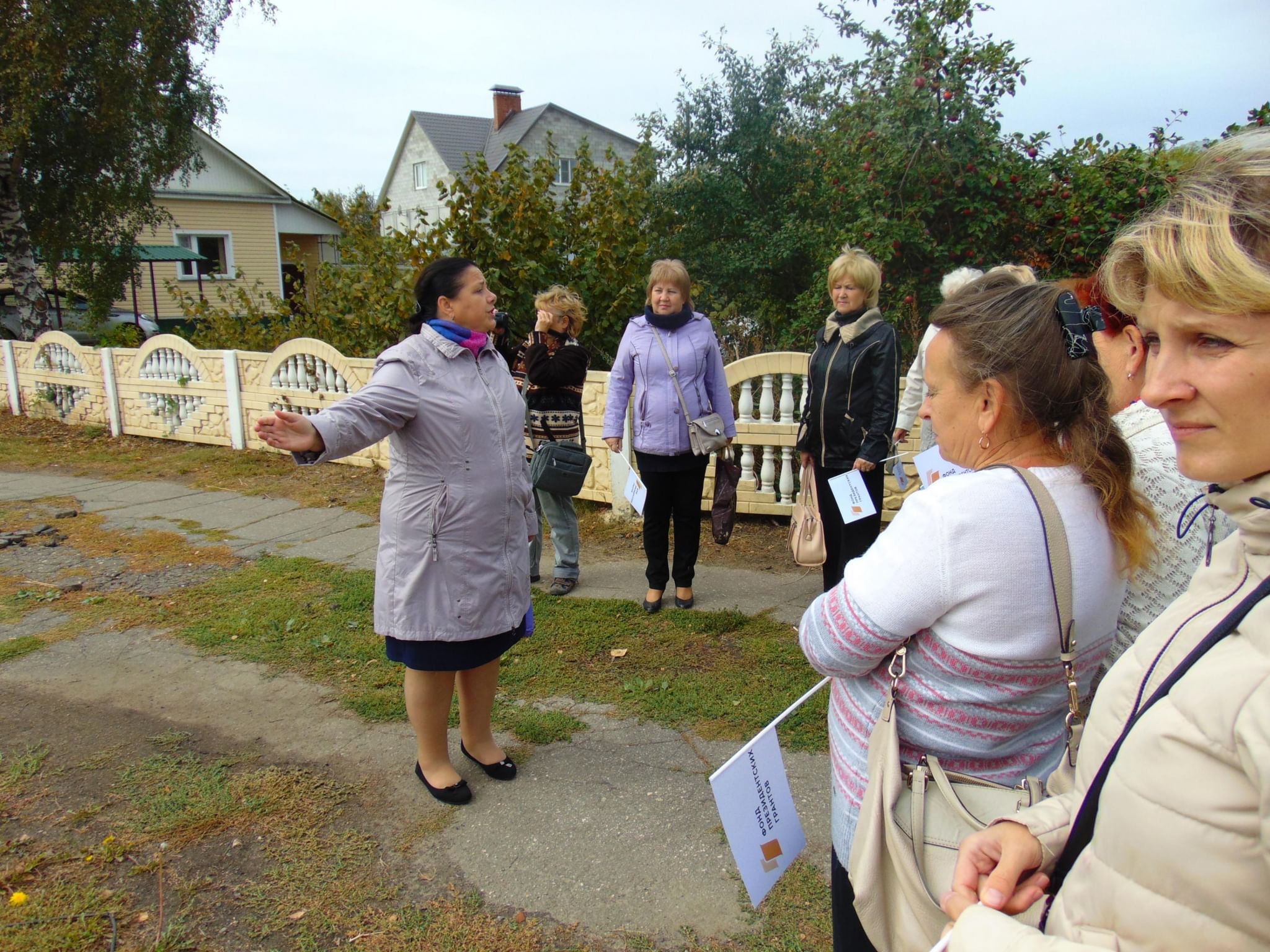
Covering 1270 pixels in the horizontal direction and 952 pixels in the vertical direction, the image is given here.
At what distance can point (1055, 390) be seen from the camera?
1.49 metres

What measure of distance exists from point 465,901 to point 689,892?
2.32ft

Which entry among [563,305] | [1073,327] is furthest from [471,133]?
[1073,327]

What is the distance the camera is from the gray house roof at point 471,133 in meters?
36.4

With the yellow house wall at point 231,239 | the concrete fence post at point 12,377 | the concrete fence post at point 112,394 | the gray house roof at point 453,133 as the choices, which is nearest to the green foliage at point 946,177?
the concrete fence post at point 112,394

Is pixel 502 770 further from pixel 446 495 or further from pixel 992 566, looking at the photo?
pixel 992 566

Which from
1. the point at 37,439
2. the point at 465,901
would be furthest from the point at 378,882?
the point at 37,439

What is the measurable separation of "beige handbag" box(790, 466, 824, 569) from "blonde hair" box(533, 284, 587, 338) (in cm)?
176

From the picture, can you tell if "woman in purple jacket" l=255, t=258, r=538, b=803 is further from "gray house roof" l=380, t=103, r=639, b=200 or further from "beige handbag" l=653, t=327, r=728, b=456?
"gray house roof" l=380, t=103, r=639, b=200

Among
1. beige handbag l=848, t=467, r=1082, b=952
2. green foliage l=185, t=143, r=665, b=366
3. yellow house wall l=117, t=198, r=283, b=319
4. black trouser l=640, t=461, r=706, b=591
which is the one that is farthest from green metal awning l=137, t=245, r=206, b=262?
beige handbag l=848, t=467, r=1082, b=952

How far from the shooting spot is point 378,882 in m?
2.77

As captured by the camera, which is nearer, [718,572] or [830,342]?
[830,342]

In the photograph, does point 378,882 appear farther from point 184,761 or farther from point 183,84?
point 183,84

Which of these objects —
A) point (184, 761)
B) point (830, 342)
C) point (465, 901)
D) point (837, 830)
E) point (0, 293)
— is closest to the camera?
point (837, 830)

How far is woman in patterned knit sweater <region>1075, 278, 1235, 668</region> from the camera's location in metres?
1.59
